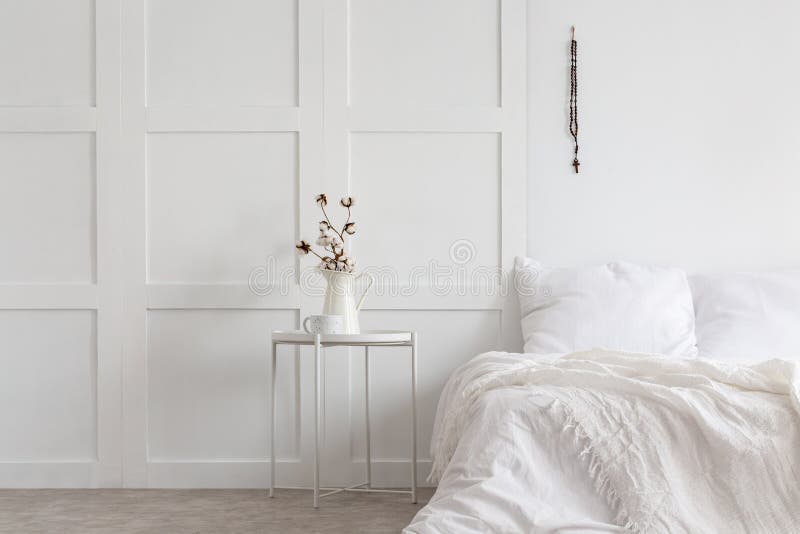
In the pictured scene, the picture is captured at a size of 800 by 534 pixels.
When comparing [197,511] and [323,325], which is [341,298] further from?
[197,511]

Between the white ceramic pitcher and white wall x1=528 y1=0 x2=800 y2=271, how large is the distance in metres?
0.78

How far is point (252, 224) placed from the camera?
A: 11.1 ft

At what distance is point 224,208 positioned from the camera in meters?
3.41

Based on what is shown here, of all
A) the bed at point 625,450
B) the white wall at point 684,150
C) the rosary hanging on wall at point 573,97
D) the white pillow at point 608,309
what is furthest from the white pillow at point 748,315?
the bed at point 625,450

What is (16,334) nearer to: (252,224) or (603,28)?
(252,224)

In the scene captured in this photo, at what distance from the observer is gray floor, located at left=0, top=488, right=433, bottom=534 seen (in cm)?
267

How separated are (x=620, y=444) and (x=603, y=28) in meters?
2.05

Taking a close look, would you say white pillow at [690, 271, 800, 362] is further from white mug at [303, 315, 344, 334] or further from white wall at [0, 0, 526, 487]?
white mug at [303, 315, 344, 334]

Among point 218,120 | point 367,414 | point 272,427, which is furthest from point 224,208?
point 367,414

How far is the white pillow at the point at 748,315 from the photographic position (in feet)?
10.2

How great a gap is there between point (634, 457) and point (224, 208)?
79.4 inches

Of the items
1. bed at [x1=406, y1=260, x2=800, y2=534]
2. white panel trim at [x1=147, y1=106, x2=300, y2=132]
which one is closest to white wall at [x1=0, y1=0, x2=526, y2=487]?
white panel trim at [x1=147, y1=106, x2=300, y2=132]

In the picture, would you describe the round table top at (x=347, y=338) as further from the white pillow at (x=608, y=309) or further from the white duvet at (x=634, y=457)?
the white duvet at (x=634, y=457)

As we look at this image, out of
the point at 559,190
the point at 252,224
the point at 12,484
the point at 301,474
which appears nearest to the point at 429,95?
the point at 559,190
